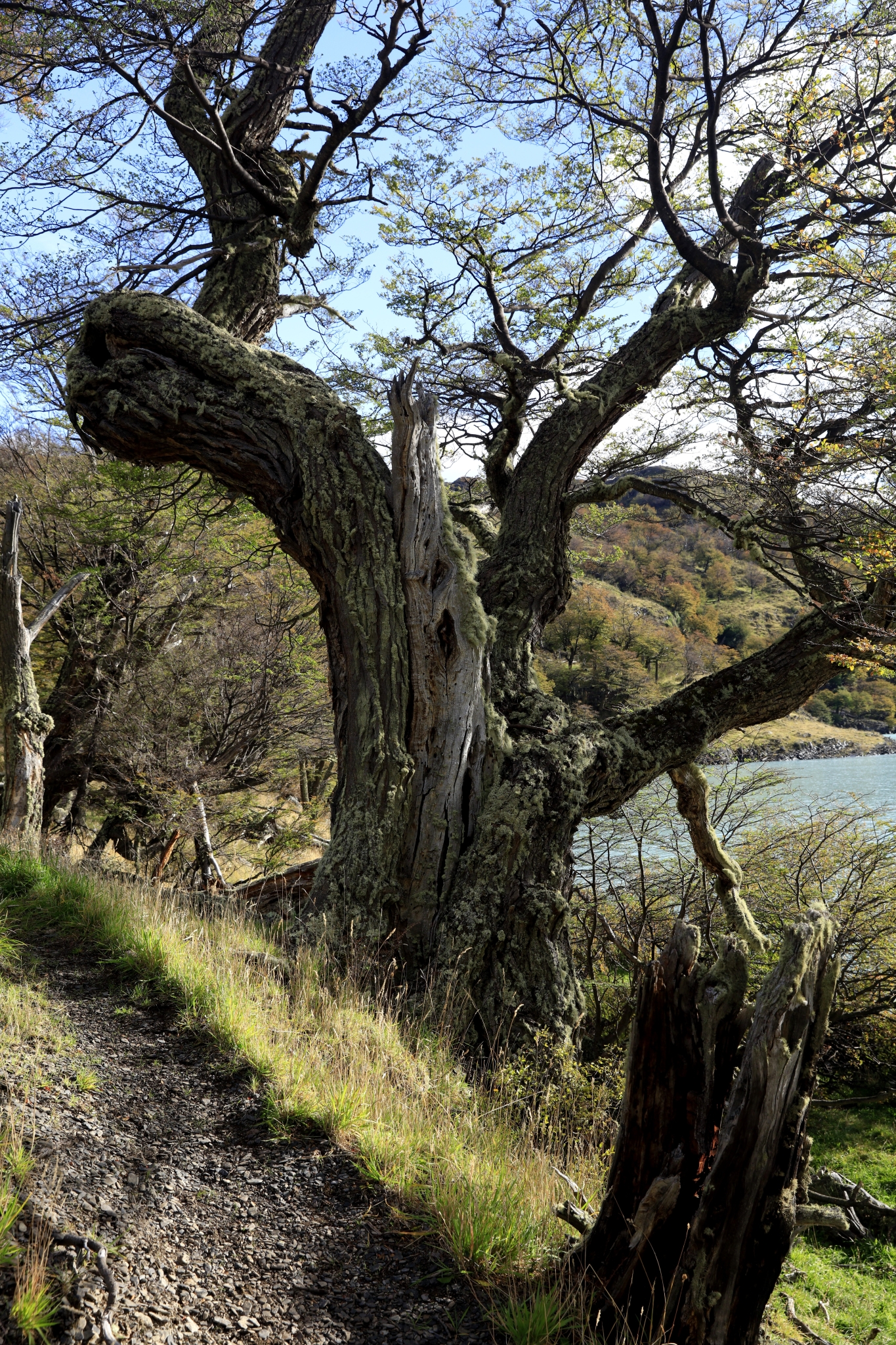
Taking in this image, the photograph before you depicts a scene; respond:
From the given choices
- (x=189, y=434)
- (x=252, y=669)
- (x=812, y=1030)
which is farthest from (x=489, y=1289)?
(x=252, y=669)

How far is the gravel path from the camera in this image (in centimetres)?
231

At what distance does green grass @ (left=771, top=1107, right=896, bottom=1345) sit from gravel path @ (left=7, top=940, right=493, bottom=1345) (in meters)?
1.58

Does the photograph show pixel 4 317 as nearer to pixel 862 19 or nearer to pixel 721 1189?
pixel 862 19

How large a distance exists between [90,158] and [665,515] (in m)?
6.69

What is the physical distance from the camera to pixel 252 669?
12.5 metres

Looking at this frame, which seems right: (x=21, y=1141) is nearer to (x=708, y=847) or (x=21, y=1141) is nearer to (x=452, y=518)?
(x=452, y=518)

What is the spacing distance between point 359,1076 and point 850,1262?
4.39 m

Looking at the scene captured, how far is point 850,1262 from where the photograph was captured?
5578 millimetres

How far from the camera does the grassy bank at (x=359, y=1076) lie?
9.06 ft

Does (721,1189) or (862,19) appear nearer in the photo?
(721,1189)

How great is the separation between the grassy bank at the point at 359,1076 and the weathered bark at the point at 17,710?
417 cm

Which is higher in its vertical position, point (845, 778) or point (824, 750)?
point (824, 750)

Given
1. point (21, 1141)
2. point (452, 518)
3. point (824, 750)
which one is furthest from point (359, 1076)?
point (824, 750)

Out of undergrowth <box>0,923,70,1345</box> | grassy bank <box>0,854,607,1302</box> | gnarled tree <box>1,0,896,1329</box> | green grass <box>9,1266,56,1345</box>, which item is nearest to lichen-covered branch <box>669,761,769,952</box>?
gnarled tree <box>1,0,896,1329</box>
